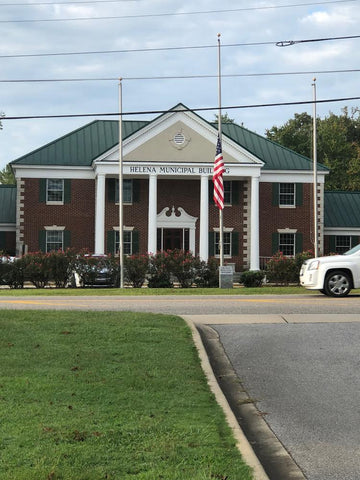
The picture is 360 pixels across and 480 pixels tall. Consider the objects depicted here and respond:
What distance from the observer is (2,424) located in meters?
5.98

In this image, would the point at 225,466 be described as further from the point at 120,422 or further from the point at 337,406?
the point at 337,406

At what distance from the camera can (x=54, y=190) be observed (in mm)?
40125

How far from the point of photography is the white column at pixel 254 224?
39.2 meters

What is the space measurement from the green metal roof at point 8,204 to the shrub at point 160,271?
1767 centimetres

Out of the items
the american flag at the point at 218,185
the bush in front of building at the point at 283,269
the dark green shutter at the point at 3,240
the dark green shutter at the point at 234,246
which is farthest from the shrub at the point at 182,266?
the dark green shutter at the point at 3,240

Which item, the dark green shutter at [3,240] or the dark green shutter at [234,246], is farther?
the dark green shutter at [3,240]

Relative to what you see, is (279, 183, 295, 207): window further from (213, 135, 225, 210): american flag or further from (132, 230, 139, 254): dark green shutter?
(213, 135, 225, 210): american flag

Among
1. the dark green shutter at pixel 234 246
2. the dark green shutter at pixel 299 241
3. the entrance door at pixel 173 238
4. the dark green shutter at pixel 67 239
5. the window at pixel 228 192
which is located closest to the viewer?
the dark green shutter at pixel 67 239

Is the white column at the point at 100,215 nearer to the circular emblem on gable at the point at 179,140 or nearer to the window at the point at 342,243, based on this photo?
the circular emblem on gable at the point at 179,140

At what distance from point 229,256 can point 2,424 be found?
1383 inches

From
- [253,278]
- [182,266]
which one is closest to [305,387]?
[182,266]

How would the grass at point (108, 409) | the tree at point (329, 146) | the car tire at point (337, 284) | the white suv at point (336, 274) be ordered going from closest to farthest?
the grass at point (108, 409) < the white suv at point (336, 274) < the car tire at point (337, 284) < the tree at point (329, 146)

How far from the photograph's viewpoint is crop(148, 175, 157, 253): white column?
38438mm

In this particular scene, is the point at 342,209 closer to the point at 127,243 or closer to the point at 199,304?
the point at 127,243
